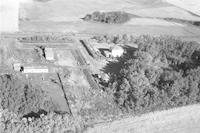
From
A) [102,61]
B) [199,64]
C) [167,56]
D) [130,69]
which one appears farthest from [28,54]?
[199,64]

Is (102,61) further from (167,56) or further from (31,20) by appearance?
(31,20)

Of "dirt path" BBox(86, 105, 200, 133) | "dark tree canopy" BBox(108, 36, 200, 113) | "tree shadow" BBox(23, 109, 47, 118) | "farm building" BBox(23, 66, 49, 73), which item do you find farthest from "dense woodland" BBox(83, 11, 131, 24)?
"tree shadow" BBox(23, 109, 47, 118)

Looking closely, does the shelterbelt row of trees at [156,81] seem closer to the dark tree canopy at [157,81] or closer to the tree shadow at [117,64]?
the dark tree canopy at [157,81]

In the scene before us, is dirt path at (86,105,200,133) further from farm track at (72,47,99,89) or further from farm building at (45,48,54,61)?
farm building at (45,48,54,61)

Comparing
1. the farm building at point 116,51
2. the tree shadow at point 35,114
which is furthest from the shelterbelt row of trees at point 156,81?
the tree shadow at point 35,114

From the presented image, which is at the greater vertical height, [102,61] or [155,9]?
[155,9]

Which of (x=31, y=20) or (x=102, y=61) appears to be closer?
(x=102, y=61)
